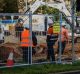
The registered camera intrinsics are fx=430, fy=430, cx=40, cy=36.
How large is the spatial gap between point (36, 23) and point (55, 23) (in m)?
0.92

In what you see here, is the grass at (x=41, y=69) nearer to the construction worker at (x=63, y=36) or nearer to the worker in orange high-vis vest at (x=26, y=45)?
the worker in orange high-vis vest at (x=26, y=45)

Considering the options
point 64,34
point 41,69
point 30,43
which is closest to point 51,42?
point 64,34

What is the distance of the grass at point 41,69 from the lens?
15.9 meters

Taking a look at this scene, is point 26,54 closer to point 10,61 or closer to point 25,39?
point 25,39

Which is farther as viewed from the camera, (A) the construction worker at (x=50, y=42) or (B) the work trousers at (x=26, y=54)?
(A) the construction worker at (x=50, y=42)

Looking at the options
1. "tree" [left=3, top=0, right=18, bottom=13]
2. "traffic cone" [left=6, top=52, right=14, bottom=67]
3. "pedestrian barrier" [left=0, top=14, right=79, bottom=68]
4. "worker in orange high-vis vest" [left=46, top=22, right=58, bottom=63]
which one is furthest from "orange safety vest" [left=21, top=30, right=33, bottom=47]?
"tree" [left=3, top=0, right=18, bottom=13]

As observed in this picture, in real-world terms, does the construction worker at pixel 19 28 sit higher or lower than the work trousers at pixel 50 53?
higher

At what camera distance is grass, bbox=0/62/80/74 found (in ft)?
52.2

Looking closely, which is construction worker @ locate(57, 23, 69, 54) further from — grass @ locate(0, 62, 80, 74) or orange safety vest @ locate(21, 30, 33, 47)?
orange safety vest @ locate(21, 30, 33, 47)

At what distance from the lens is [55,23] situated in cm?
1816

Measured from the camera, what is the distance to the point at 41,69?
16547mm

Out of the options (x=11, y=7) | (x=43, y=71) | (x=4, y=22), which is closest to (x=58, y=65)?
(x=43, y=71)

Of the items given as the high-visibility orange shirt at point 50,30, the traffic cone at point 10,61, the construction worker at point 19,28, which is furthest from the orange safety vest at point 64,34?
the traffic cone at point 10,61

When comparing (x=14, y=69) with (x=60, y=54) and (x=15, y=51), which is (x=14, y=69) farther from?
(x=60, y=54)
